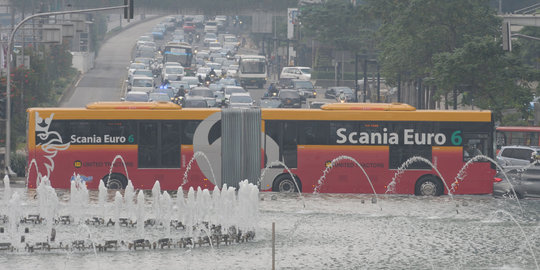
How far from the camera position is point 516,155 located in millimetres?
41094

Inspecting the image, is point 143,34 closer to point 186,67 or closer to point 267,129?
point 186,67

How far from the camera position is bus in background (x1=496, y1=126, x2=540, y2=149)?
4756cm

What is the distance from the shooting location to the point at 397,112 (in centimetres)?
3131

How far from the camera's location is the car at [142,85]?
75625 mm

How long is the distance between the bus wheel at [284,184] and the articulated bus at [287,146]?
0.03 metres

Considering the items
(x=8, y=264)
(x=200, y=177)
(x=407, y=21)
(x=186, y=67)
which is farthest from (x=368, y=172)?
(x=186, y=67)

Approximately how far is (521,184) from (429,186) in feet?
9.82

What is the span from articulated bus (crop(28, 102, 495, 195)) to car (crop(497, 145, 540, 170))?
9893mm

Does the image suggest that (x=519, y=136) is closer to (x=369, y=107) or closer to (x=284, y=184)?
(x=369, y=107)

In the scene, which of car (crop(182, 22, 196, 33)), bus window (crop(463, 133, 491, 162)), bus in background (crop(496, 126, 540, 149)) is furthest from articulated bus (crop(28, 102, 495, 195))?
car (crop(182, 22, 196, 33))

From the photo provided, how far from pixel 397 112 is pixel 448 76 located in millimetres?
21444

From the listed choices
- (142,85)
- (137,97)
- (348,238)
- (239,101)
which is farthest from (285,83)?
(348,238)

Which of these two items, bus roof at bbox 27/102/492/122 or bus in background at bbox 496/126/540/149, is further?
bus in background at bbox 496/126/540/149

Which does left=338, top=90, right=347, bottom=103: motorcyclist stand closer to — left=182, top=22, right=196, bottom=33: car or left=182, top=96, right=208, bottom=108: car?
left=182, top=96, right=208, bottom=108: car
